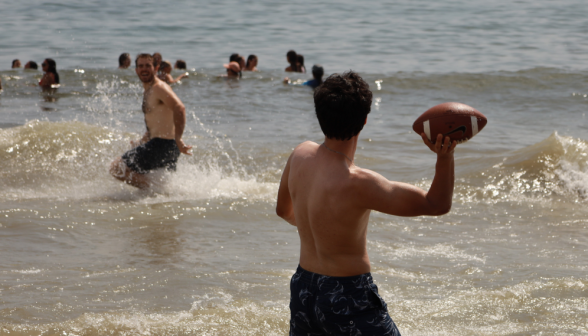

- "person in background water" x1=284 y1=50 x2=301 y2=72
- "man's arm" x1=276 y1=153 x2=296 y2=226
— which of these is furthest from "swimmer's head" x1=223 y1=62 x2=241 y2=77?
"man's arm" x1=276 y1=153 x2=296 y2=226

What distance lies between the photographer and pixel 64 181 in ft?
29.2

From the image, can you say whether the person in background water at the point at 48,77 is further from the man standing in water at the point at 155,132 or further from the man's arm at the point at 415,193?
the man's arm at the point at 415,193

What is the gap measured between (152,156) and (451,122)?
513 centimetres

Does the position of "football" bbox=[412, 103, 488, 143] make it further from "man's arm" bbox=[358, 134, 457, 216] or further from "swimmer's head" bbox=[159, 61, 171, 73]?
"swimmer's head" bbox=[159, 61, 171, 73]

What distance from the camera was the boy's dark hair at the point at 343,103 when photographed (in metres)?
2.68

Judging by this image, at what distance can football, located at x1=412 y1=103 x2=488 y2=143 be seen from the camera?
2.85m

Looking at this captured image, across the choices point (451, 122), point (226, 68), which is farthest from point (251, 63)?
point (451, 122)

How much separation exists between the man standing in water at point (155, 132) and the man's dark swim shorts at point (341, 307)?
4.62 meters

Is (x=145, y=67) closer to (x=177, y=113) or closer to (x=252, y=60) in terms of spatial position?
(x=177, y=113)

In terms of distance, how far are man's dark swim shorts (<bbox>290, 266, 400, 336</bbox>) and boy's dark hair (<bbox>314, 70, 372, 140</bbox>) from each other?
0.65m

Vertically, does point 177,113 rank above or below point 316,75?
below

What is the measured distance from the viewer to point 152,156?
24.5ft

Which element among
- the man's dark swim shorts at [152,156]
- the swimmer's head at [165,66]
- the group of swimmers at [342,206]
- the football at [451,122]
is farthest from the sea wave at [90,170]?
the swimmer's head at [165,66]

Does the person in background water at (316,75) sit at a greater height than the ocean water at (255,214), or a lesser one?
greater
